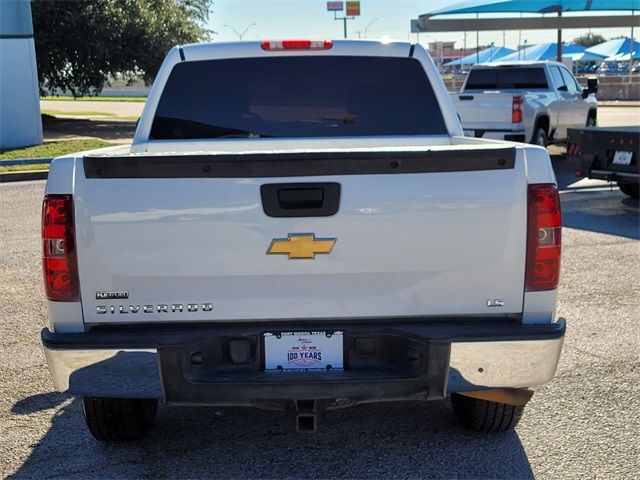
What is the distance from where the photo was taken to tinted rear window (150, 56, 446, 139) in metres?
5.20

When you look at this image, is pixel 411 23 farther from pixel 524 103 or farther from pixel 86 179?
pixel 86 179

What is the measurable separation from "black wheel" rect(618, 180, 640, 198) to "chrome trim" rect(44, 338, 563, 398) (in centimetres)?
954

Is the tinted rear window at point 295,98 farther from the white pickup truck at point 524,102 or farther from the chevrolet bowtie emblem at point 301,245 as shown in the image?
the white pickup truck at point 524,102

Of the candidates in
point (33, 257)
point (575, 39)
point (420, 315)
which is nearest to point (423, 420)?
point (420, 315)

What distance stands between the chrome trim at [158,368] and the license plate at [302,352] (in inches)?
18.3

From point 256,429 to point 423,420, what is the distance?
→ 893 millimetres

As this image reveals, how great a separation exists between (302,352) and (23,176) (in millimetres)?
13540

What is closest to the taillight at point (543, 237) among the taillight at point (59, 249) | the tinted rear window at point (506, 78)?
the taillight at point (59, 249)

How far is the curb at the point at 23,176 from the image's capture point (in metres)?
15.8

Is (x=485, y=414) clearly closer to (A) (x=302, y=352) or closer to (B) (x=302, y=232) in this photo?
(A) (x=302, y=352)

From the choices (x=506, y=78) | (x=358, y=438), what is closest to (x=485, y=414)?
(x=358, y=438)

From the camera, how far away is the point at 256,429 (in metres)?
4.55

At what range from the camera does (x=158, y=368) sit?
3.54 meters

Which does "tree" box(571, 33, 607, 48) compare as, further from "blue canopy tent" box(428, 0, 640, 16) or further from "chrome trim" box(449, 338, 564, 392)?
"chrome trim" box(449, 338, 564, 392)
